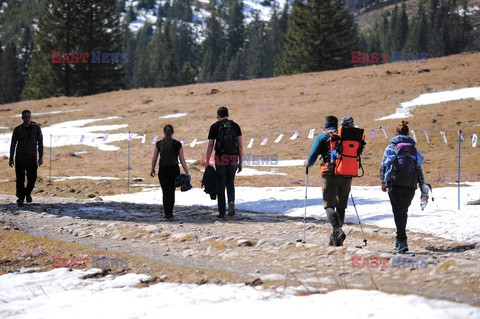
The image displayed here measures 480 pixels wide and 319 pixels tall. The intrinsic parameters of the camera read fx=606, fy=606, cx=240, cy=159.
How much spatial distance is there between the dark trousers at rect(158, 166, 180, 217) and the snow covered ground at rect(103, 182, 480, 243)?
131 inches

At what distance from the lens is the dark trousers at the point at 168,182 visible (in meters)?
12.6

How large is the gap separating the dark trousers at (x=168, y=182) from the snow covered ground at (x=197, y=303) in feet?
17.0

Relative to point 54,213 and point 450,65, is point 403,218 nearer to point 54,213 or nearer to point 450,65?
point 54,213

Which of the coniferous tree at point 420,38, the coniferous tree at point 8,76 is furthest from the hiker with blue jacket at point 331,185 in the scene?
the coniferous tree at point 420,38

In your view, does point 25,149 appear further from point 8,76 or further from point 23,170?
point 8,76

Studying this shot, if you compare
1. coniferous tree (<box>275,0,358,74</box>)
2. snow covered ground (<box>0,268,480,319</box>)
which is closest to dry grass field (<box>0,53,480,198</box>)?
coniferous tree (<box>275,0,358,74</box>)

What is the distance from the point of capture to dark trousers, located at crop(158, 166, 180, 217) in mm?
12586

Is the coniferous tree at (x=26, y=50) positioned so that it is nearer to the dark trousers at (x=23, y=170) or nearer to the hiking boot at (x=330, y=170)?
the dark trousers at (x=23, y=170)

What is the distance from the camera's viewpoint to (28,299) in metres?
6.97

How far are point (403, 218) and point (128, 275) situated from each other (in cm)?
412

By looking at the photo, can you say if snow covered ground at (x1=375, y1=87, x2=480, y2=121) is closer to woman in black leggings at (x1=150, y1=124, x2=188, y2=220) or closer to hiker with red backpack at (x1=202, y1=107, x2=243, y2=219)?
hiker with red backpack at (x1=202, y1=107, x2=243, y2=219)

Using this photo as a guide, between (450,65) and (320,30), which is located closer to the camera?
(450,65)

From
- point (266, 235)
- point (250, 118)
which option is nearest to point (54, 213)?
point (266, 235)

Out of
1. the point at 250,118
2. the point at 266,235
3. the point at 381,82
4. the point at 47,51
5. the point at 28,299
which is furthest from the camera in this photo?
the point at 47,51
